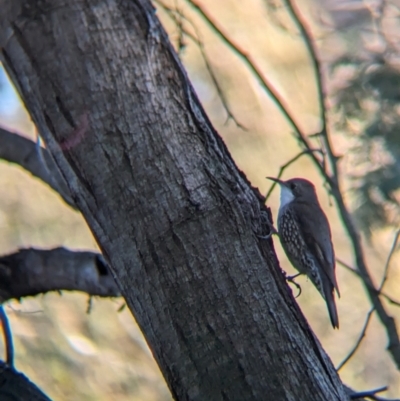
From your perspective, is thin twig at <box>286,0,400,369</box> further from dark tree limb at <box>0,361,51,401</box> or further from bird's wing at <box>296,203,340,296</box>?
dark tree limb at <box>0,361,51,401</box>

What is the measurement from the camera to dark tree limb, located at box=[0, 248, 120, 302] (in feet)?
9.86

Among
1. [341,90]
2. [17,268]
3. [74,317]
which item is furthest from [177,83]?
[74,317]

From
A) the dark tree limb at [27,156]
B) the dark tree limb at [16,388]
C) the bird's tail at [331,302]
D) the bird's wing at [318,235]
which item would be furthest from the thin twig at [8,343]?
the bird's wing at [318,235]

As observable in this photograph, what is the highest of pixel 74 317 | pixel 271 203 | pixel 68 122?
pixel 271 203

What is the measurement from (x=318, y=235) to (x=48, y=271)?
78.8 inches

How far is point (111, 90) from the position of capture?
6.81 ft

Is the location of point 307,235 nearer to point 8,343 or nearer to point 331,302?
point 331,302

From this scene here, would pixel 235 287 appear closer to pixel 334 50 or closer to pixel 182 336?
pixel 182 336

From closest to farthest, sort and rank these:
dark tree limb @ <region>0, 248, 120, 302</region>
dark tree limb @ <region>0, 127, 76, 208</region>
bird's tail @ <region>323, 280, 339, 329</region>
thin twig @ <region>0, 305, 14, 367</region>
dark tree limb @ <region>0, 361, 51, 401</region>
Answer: dark tree limb @ <region>0, 361, 51, 401</region>, thin twig @ <region>0, 305, 14, 367</region>, dark tree limb @ <region>0, 248, 120, 302</region>, dark tree limb @ <region>0, 127, 76, 208</region>, bird's tail @ <region>323, 280, 339, 329</region>

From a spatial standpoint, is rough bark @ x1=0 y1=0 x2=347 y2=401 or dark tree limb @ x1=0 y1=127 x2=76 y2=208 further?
dark tree limb @ x1=0 y1=127 x2=76 y2=208

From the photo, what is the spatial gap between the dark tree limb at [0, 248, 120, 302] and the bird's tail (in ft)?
4.89

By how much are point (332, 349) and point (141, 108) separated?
3777mm

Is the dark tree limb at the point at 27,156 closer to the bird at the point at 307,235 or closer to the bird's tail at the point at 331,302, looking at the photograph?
the bird at the point at 307,235

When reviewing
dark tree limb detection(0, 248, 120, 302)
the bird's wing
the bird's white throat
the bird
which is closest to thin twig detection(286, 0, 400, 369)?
the bird
